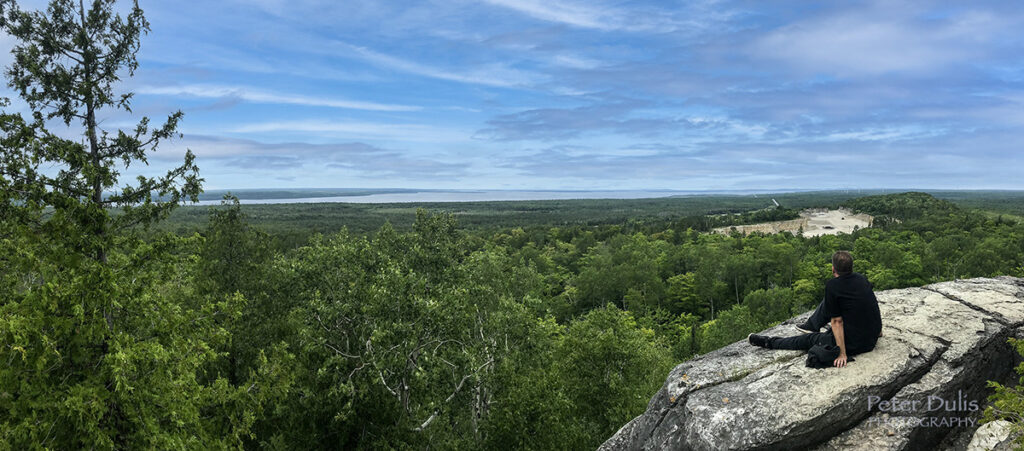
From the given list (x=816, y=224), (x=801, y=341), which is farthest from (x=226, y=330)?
(x=816, y=224)

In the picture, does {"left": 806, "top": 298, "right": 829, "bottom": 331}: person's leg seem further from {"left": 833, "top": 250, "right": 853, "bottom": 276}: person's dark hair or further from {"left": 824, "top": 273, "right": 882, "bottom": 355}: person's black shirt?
{"left": 833, "top": 250, "right": 853, "bottom": 276}: person's dark hair

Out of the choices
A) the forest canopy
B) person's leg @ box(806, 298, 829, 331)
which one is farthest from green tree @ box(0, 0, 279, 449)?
person's leg @ box(806, 298, 829, 331)

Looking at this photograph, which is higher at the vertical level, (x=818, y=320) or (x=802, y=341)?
(x=818, y=320)

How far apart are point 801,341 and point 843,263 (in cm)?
202

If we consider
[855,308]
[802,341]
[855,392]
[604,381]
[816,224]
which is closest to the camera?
[855,392]

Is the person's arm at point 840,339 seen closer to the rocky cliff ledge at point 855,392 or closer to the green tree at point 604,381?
the rocky cliff ledge at point 855,392

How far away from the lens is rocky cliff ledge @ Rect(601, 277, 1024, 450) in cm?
836

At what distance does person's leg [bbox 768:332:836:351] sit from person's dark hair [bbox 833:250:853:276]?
132 centimetres

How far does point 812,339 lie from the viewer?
10023mm

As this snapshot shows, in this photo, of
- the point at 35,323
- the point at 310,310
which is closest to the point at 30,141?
the point at 35,323

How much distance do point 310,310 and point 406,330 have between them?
4119 mm

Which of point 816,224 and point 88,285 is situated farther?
point 816,224

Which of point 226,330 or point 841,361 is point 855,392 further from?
point 226,330

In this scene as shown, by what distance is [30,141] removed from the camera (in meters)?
11.0
